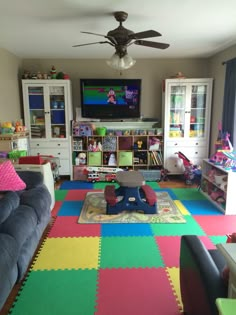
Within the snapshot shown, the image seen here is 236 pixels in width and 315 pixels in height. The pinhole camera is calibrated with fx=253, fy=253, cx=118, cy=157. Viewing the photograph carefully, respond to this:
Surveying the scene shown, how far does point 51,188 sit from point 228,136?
2.66 meters

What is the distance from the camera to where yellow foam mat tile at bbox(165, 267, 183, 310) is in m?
1.80

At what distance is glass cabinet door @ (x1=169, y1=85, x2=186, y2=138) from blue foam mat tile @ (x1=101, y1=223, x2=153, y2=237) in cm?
232

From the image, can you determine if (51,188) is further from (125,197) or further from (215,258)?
(215,258)

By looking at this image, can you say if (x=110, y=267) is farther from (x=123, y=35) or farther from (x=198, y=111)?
(x=198, y=111)

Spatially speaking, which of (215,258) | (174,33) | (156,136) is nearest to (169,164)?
(156,136)

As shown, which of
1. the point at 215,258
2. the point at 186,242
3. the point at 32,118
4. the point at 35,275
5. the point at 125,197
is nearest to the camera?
the point at 186,242

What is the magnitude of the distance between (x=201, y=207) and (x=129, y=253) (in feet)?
5.15

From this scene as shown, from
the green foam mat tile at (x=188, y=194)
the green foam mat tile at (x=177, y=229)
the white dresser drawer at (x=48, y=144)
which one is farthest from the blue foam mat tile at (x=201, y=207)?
the white dresser drawer at (x=48, y=144)

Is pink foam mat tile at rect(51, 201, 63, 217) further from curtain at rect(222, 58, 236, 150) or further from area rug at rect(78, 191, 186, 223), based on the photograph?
curtain at rect(222, 58, 236, 150)

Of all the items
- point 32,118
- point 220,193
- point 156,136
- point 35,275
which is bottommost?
point 35,275

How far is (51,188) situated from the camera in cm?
336

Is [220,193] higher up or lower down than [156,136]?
lower down

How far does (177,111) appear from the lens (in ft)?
15.6

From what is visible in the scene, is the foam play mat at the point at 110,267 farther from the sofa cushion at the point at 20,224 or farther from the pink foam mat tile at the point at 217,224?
the sofa cushion at the point at 20,224
